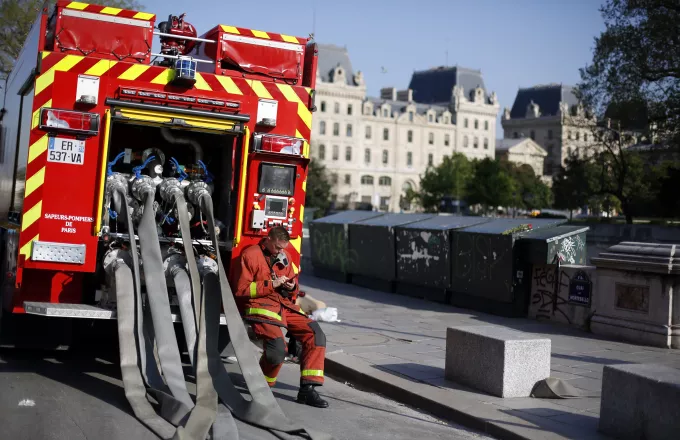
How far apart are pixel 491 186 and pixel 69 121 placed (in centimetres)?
7718

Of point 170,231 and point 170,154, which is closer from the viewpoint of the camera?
point 170,231

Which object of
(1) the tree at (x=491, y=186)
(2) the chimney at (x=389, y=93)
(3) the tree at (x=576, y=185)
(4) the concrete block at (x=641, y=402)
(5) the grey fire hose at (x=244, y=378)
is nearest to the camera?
(4) the concrete block at (x=641, y=402)

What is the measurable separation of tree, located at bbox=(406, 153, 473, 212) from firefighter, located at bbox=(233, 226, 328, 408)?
277 feet

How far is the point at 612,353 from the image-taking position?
10.9 meters

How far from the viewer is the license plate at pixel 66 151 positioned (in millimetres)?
7699

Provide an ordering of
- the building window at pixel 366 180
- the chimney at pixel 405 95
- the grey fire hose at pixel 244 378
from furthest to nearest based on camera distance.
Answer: the chimney at pixel 405 95 < the building window at pixel 366 180 < the grey fire hose at pixel 244 378

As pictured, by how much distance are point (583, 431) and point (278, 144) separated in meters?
3.81

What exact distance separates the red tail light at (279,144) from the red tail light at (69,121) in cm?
154

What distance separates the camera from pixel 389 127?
124m

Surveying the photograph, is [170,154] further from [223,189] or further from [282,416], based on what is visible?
[282,416]

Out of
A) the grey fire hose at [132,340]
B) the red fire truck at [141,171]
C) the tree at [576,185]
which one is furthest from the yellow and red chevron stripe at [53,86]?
the tree at [576,185]

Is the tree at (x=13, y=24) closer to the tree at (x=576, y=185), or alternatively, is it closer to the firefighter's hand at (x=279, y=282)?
the firefighter's hand at (x=279, y=282)

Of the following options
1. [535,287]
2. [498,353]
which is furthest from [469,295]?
[498,353]

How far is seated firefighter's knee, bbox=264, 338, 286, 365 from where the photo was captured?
7551mm
